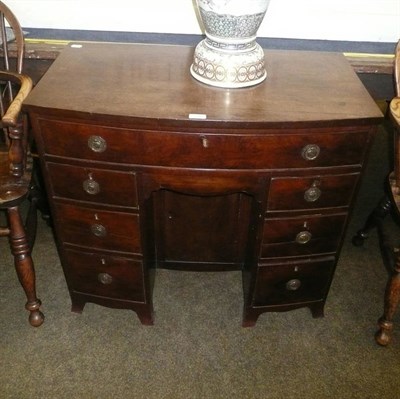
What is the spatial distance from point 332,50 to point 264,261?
794 mm

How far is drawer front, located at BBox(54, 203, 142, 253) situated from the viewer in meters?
1.34

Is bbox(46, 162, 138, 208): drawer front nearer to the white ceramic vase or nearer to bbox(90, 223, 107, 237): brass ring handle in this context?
bbox(90, 223, 107, 237): brass ring handle

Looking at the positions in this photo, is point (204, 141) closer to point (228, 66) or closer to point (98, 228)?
point (228, 66)

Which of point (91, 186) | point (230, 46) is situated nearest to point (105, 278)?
point (91, 186)

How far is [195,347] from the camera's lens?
5.21 feet

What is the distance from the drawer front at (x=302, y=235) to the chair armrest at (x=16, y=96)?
2.51 ft

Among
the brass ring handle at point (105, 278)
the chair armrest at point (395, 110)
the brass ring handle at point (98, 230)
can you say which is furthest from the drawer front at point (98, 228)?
the chair armrest at point (395, 110)

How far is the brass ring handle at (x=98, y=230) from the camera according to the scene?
1.37 meters

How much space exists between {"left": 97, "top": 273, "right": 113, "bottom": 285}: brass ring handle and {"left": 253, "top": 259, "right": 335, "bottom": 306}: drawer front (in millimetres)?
493

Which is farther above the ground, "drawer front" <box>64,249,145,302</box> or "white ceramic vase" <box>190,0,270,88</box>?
"white ceramic vase" <box>190,0,270,88</box>

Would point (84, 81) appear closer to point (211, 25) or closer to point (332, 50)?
point (211, 25)

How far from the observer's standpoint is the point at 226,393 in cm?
145

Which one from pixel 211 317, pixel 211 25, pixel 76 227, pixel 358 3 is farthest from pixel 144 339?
pixel 358 3

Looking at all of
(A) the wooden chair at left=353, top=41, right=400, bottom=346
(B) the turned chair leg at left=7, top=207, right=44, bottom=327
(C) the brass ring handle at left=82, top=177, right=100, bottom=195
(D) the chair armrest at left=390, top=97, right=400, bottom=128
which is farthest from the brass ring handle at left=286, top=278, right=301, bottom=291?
(B) the turned chair leg at left=7, top=207, right=44, bottom=327
